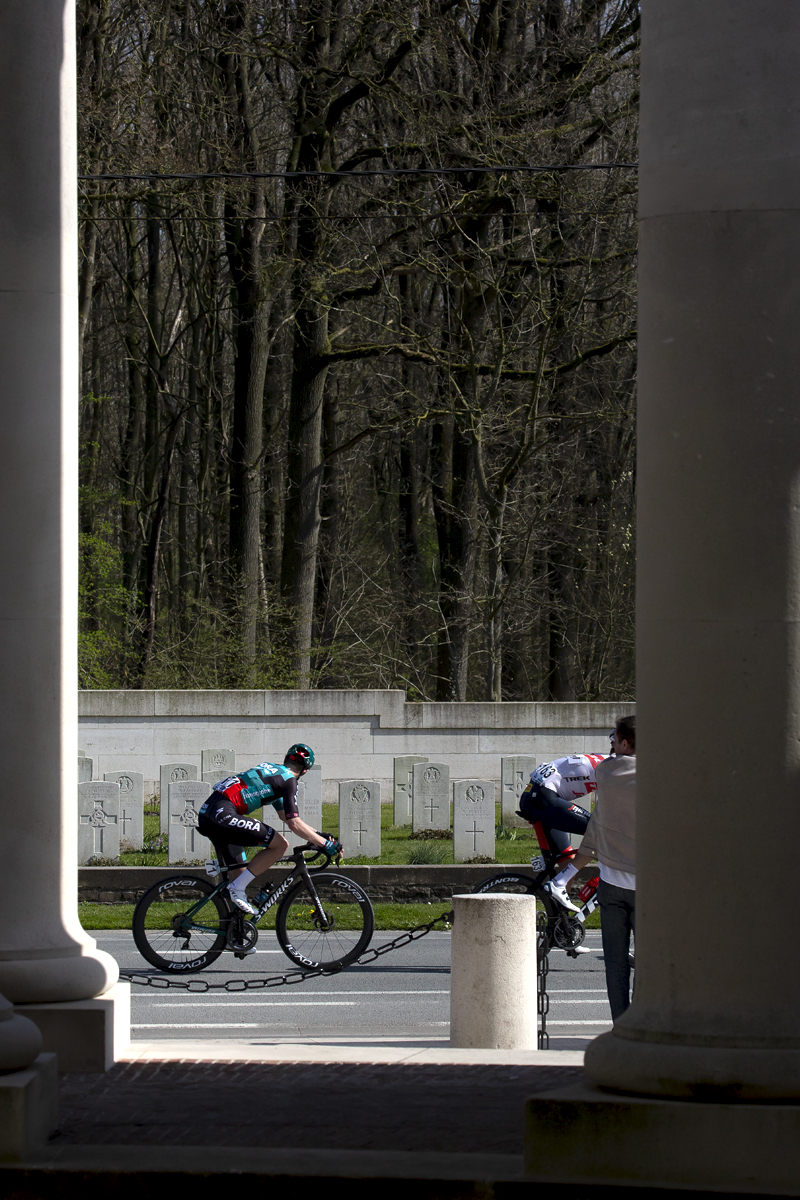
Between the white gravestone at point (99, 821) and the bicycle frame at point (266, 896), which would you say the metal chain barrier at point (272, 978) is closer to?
the bicycle frame at point (266, 896)

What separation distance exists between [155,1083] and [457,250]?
768 inches

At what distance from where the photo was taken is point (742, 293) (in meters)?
5.24

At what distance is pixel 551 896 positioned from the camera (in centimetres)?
1246

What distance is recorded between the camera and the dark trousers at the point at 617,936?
27.3 feet

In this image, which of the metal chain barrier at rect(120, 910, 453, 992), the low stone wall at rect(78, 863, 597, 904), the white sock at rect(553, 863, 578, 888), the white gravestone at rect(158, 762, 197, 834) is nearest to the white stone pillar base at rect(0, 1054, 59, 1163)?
the metal chain barrier at rect(120, 910, 453, 992)

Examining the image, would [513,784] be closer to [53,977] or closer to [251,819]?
[251,819]

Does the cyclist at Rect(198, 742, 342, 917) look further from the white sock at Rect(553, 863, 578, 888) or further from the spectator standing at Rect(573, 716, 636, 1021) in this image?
the spectator standing at Rect(573, 716, 636, 1021)

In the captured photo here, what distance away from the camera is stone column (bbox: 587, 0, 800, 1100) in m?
5.15

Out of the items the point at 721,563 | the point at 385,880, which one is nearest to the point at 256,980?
the point at 385,880

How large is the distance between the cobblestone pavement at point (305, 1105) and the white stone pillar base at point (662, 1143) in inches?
23.7

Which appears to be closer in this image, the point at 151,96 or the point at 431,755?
the point at 431,755

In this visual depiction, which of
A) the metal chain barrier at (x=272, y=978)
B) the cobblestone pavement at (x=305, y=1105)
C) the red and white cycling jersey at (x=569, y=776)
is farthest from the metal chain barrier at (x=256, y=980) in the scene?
the cobblestone pavement at (x=305, y=1105)

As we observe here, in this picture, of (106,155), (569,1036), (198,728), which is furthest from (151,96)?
(569,1036)

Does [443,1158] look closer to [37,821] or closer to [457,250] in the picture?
[37,821]
